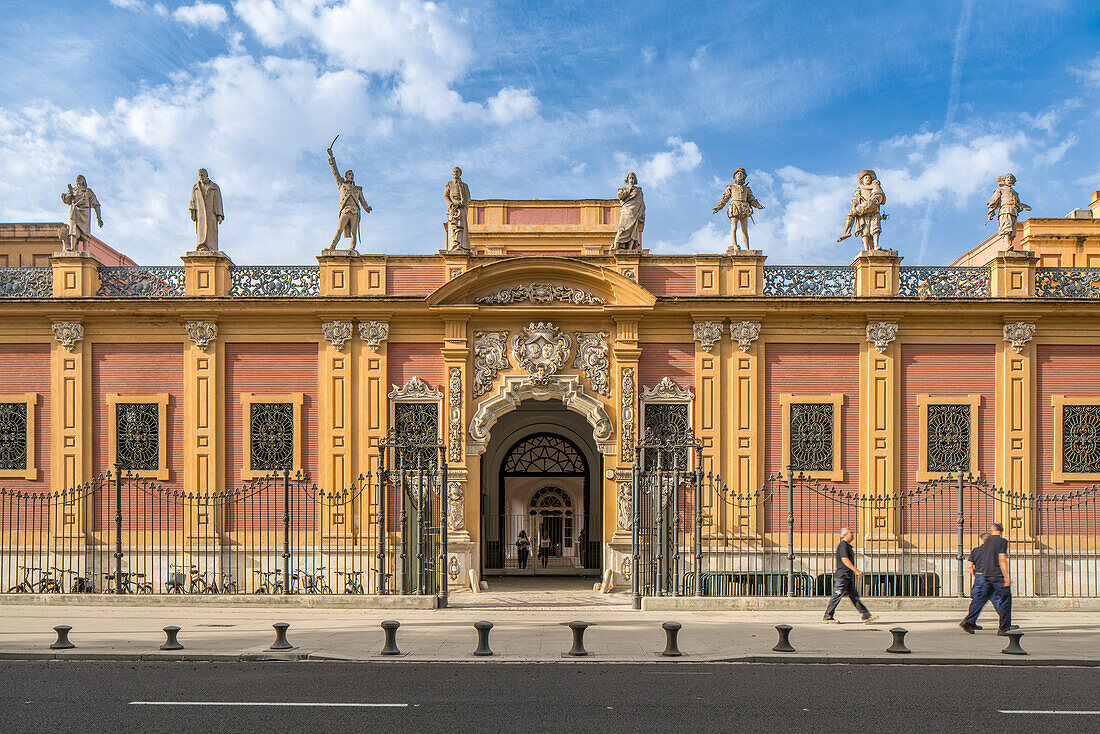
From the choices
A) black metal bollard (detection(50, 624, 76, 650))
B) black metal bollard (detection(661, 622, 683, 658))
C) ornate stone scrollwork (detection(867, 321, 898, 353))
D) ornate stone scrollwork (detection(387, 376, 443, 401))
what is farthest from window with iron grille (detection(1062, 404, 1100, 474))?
black metal bollard (detection(50, 624, 76, 650))

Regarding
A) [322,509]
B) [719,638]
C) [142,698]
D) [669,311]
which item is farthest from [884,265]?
[142,698]

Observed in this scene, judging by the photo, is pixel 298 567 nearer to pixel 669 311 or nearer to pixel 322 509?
pixel 322 509

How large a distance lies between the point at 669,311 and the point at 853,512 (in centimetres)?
577

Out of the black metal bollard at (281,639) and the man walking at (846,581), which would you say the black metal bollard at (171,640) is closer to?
the black metal bollard at (281,639)

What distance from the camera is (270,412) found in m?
20.2

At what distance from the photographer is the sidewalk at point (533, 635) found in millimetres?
11156

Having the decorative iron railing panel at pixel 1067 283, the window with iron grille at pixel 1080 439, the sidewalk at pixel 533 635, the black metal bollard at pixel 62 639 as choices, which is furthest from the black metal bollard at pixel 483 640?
the decorative iron railing panel at pixel 1067 283

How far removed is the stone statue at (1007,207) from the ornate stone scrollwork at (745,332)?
5.73 metres

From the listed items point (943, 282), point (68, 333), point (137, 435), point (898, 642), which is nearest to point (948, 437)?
point (943, 282)

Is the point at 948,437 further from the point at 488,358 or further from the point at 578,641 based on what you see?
the point at 578,641

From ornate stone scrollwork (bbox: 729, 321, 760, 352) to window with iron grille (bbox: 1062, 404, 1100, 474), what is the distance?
6.78 metres

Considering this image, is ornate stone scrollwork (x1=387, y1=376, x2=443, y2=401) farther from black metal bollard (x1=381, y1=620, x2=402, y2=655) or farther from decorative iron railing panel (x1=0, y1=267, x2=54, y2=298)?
black metal bollard (x1=381, y1=620, x2=402, y2=655)

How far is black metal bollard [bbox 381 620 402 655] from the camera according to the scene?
11.1 metres

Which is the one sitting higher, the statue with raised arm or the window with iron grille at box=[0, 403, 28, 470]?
the statue with raised arm
